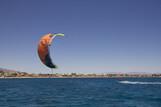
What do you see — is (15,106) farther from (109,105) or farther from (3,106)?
(109,105)

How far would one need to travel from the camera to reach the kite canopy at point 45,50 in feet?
55.8

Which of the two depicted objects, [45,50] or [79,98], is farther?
[79,98]

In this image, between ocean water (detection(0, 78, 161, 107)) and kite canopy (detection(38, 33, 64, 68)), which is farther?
ocean water (detection(0, 78, 161, 107))

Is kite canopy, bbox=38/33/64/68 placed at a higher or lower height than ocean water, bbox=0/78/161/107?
higher

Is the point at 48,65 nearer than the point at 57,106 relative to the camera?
Yes

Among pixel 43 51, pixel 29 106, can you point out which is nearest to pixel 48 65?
pixel 43 51

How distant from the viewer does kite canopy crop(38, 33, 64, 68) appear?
669 inches

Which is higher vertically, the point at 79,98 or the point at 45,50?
the point at 45,50

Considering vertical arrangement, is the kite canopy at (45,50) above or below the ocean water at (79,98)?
above

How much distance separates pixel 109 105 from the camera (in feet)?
142

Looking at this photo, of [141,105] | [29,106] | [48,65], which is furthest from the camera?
[141,105]

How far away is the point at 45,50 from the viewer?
17500mm

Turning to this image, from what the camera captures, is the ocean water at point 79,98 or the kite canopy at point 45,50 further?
the ocean water at point 79,98

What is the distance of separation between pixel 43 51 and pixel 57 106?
2581 centimetres
